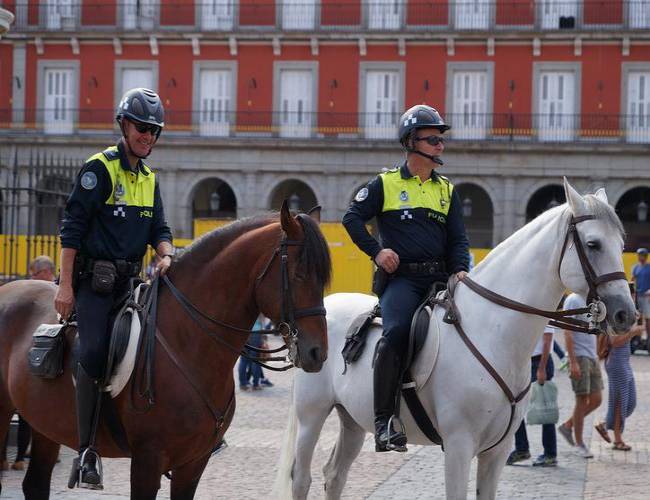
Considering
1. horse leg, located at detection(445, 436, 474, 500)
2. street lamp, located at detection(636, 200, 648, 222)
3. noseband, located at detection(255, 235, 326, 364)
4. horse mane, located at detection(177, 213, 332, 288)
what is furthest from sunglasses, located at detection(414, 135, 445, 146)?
street lamp, located at detection(636, 200, 648, 222)

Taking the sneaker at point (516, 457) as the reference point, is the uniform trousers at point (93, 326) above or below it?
above

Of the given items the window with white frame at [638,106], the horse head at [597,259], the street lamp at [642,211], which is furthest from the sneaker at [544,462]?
the window with white frame at [638,106]

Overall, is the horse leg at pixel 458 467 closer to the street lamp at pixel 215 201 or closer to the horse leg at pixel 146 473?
the horse leg at pixel 146 473

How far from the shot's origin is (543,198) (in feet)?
121

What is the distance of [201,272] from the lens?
16.6ft

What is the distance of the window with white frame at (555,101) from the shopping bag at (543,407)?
87.1 ft

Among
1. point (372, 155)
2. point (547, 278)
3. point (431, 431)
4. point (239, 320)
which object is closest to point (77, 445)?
point (239, 320)

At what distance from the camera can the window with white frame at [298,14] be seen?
36.5 m

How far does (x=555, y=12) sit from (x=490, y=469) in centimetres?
3189

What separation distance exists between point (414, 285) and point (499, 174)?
29105mm

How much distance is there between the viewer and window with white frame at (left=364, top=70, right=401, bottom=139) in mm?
35781

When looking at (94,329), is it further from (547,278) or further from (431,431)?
(547,278)

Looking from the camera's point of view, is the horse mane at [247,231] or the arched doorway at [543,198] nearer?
the horse mane at [247,231]

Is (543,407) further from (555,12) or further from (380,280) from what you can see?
(555,12)
